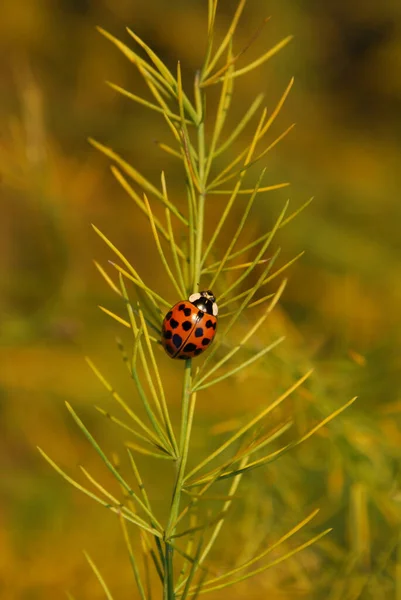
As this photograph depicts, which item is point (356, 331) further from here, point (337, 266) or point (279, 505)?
point (279, 505)

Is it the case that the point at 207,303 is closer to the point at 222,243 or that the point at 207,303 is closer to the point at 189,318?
the point at 189,318

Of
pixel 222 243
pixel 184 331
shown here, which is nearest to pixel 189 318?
pixel 184 331

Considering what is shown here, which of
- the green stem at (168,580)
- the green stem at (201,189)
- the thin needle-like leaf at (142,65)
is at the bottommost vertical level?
the green stem at (168,580)

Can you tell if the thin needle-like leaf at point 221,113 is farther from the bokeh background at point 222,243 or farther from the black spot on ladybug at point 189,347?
the bokeh background at point 222,243

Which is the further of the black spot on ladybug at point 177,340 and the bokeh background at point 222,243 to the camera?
the bokeh background at point 222,243

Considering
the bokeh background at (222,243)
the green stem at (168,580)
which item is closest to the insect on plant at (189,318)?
the green stem at (168,580)

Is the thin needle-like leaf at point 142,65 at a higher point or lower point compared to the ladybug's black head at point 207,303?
higher
